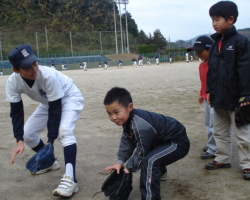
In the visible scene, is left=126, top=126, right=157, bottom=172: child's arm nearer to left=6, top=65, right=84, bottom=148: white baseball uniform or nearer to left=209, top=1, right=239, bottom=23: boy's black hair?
left=6, top=65, right=84, bottom=148: white baseball uniform

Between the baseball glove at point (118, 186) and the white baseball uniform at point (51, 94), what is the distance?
62 centimetres

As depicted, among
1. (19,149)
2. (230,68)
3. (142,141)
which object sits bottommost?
(19,149)

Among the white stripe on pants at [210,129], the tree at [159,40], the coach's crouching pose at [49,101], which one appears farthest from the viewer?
the tree at [159,40]

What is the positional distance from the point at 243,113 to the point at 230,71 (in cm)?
47

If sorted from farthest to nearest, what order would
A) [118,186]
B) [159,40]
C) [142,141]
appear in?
[159,40] < [118,186] < [142,141]

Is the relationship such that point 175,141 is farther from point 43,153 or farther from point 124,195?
point 43,153

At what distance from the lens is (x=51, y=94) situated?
10.4 ft

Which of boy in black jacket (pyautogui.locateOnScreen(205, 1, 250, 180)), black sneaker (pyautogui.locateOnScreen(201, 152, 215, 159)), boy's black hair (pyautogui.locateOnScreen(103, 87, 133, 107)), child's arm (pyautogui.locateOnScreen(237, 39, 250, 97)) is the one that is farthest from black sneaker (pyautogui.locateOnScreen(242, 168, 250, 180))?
Answer: boy's black hair (pyautogui.locateOnScreen(103, 87, 133, 107))

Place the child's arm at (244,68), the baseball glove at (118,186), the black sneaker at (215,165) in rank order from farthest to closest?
the black sneaker at (215,165) → the child's arm at (244,68) → the baseball glove at (118,186)

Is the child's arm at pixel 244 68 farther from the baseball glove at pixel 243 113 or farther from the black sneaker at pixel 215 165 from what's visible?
the black sneaker at pixel 215 165

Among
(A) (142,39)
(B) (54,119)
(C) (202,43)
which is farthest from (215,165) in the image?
(A) (142,39)

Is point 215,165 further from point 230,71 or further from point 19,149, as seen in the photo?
point 19,149

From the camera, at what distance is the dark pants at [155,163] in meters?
2.70

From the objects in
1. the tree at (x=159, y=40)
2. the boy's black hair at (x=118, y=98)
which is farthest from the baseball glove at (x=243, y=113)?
the tree at (x=159, y=40)
